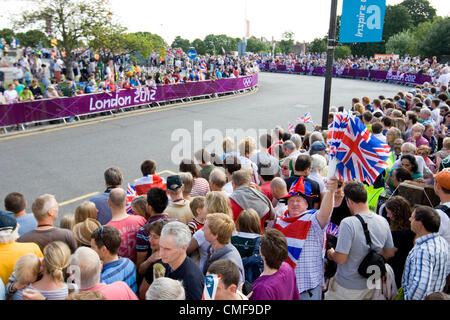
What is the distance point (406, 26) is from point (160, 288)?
287ft

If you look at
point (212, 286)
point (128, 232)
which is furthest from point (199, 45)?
point (212, 286)

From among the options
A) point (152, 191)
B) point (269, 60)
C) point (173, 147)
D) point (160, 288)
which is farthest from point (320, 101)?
point (269, 60)

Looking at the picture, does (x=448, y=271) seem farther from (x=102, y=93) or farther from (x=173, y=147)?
(x=102, y=93)

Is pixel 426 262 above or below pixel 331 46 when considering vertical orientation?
below

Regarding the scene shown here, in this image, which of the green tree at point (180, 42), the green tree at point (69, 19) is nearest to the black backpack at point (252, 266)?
the green tree at point (69, 19)

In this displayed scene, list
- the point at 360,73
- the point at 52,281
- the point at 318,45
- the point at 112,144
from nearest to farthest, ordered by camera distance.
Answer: the point at 52,281 < the point at 112,144 < the point at 360,73 < the point at 318,45

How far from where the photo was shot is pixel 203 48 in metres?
90.9

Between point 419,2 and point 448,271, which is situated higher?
point 419,2

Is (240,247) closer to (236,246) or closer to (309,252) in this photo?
(236,246)

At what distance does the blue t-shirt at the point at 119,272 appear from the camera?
3230 millimetres

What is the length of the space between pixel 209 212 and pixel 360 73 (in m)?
40.0

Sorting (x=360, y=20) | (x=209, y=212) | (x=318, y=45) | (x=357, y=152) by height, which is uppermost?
(x=318, y=45)

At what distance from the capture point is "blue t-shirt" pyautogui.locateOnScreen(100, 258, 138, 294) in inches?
127

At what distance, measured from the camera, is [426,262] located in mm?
3230
